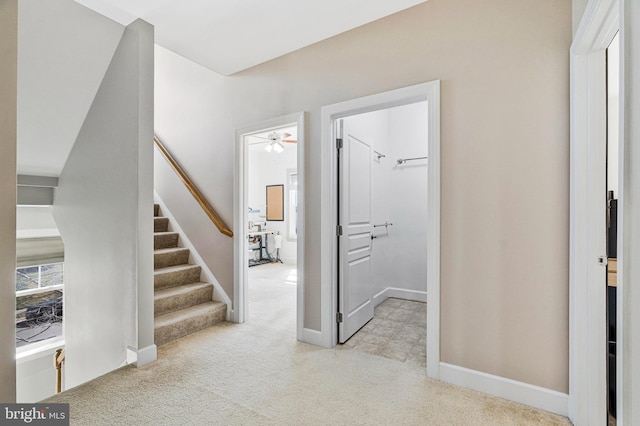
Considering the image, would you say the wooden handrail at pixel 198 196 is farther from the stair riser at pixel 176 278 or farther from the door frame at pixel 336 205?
the door frame at pixel 336 205

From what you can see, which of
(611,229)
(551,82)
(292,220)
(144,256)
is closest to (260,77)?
(144,256)

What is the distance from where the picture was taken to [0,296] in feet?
3.61

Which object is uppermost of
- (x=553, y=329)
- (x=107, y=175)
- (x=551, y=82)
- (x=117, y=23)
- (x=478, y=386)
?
(x=117, y=23)

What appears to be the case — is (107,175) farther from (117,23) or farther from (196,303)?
(196,303)

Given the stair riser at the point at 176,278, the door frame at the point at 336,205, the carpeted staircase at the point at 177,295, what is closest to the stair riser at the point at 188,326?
the carpeted staircase at the point at 177,295

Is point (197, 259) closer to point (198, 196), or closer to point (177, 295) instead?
point (177, 295)

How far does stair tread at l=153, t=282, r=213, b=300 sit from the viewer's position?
122 inches

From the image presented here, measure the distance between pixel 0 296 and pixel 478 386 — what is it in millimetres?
2493

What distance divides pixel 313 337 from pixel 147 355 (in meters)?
1.33

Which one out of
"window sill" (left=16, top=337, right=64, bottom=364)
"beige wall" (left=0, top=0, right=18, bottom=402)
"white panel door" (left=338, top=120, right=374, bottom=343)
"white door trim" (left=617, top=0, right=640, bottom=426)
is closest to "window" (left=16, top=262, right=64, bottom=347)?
"window sill" (left=16, top=337, right=64, bottom=364)

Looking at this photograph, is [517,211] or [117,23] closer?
[517,211]

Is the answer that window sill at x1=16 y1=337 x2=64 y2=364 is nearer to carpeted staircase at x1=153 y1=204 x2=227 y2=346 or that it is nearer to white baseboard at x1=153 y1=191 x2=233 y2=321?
carpeted staircase at x1=153 y1=204 x2=227 y2=346

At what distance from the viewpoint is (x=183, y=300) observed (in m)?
3.23

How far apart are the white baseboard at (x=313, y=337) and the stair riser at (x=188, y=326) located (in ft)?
3.35
